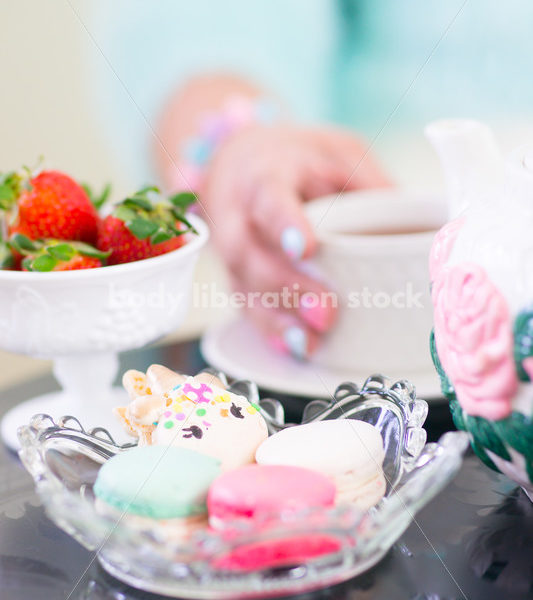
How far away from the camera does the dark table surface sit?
424mm

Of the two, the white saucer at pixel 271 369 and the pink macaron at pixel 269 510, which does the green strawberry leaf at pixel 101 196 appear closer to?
the white saucer at pixel 271 369

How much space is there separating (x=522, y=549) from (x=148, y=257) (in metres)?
0.35

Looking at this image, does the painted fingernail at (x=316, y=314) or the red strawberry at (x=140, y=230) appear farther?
the painted fingernail at (x=316, y=314)

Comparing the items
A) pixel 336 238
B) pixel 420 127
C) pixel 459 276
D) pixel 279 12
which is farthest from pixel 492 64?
pixel 459 276

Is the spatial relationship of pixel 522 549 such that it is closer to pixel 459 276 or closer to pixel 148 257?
pixel 459 276

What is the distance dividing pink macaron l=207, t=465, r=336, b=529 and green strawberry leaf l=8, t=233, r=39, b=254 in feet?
0.96

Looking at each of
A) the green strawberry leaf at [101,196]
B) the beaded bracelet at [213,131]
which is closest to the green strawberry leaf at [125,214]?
the green strawberry leaf at [101,196]

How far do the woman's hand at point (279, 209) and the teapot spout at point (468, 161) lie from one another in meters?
0.24

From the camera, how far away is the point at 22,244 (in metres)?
0.62

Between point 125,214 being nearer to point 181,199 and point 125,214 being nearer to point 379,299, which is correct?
point 181,199

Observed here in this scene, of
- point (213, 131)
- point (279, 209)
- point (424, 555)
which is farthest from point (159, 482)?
point (213, 131)

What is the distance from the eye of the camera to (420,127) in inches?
52.9

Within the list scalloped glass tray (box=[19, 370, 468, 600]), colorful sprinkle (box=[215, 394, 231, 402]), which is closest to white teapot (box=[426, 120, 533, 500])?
scalloped glass tray (box=[19, 370, 468, 600])

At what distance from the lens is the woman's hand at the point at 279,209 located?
789mm
